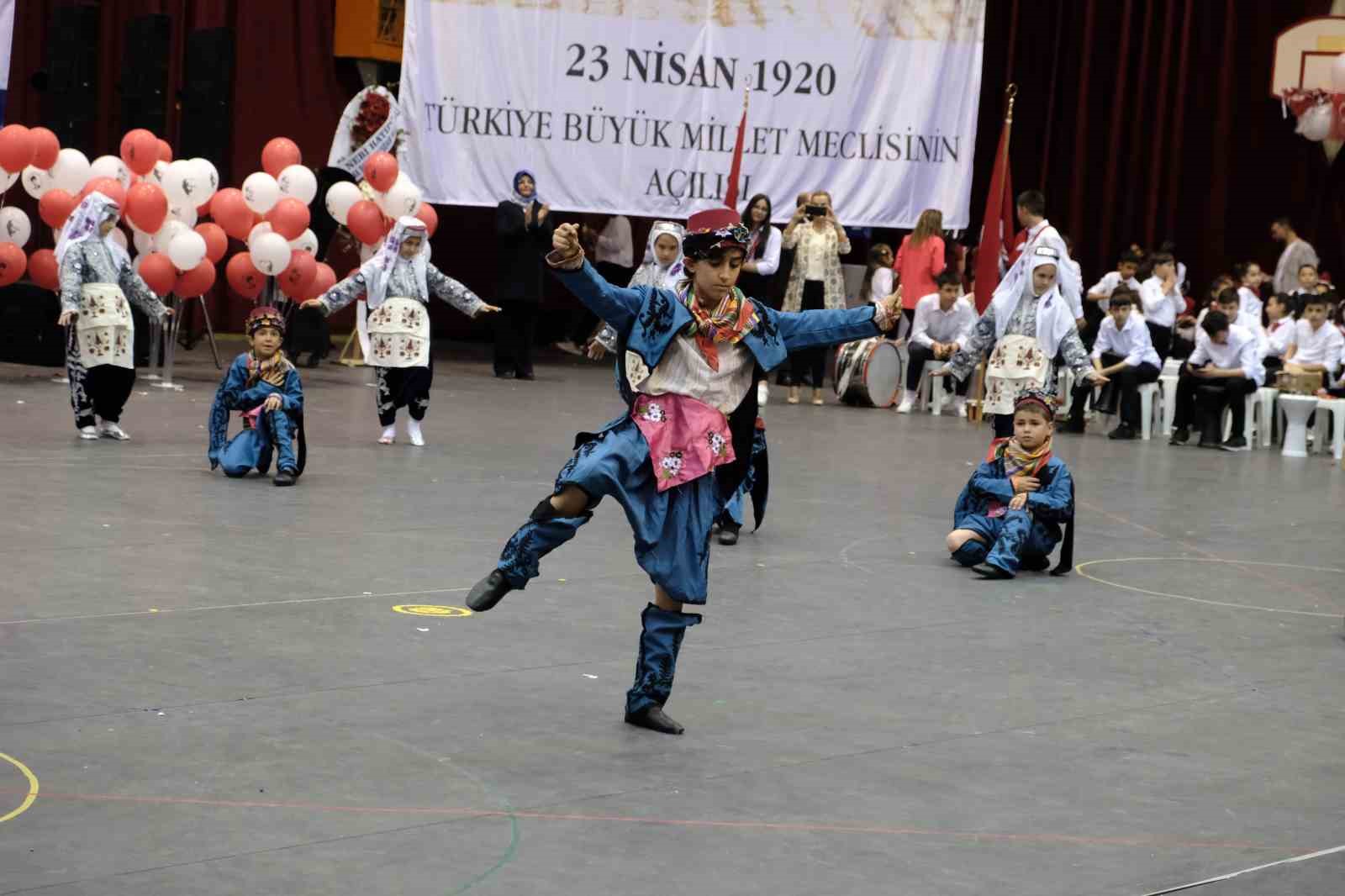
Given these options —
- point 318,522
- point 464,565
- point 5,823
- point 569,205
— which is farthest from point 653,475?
point 569,205

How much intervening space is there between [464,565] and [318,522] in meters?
1.17

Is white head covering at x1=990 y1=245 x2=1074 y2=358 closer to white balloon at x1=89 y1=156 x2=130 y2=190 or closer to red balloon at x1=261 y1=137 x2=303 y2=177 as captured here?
white balloon at x1=89 y1=156 x2=130 y2=190

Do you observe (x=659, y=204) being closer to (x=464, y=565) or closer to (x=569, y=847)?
(x=464, y=565)

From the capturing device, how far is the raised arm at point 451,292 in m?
12.0

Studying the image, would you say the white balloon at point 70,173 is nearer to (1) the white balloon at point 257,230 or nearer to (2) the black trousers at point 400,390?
(1) the white balloon at point 257,230

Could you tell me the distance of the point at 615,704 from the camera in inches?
227

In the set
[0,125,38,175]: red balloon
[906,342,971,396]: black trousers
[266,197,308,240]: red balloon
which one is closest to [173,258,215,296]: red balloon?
[266,197,308,240]: red balloon

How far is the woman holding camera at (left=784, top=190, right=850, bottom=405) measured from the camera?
1712cm

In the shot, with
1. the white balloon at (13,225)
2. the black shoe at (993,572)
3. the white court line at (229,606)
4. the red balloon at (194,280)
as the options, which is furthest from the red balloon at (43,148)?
the black shoe at (993,572)

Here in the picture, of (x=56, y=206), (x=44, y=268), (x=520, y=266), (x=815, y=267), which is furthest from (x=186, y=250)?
(x=815, y=267)

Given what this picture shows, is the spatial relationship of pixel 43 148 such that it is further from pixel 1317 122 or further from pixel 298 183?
pixel 1317 122

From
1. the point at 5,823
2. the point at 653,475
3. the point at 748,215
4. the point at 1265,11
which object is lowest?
the point at 5,823

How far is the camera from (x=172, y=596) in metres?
6.95

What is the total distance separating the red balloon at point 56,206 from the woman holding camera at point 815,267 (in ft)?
20.5
